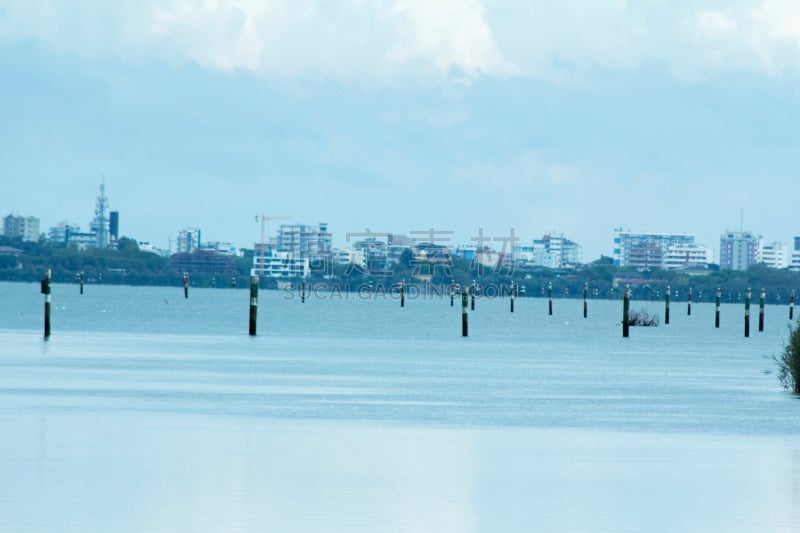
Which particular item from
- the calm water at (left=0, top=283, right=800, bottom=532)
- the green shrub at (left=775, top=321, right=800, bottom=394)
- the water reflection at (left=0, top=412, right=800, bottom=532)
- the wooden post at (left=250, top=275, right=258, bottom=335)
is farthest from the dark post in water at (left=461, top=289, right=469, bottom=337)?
the water reflection at (left=0, top=412, right=800, bottom=532)

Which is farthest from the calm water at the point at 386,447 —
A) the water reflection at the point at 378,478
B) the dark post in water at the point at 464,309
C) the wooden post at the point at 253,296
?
the dark post in water at the point at 464,309

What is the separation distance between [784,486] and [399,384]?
19.4 meters

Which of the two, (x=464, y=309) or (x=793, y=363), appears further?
(x=464, y=309)

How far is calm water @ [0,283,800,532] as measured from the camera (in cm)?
1512

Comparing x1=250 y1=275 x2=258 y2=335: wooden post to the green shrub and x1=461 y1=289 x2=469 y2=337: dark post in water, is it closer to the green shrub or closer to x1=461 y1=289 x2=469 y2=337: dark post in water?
x1=461 y1=289 x2=469 y2=337: dark post in water

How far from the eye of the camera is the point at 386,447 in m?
21.5

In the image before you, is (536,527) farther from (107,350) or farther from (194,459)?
(107,350)

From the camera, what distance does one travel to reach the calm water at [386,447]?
1512 cm

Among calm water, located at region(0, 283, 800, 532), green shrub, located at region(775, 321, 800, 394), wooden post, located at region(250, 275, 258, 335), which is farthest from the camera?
wooden post, located at region(250, 275, 258, 335)

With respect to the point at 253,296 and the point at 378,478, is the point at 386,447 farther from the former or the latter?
the point at 253,296

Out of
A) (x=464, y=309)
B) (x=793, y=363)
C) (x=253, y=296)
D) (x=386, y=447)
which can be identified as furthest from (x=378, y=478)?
(x=464, y=309)

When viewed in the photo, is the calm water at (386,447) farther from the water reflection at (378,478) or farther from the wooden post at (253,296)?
the wooden post at (253,296)

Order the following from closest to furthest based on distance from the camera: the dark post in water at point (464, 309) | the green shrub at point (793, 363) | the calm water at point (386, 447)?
1. the calm water at point (386, 447)
2. the green shrub at point (793, 363)
3. the dark post in water at point (464, 309)

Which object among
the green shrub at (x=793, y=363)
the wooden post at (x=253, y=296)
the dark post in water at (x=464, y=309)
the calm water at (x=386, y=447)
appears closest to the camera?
the calm water at (x=386, y=447)
